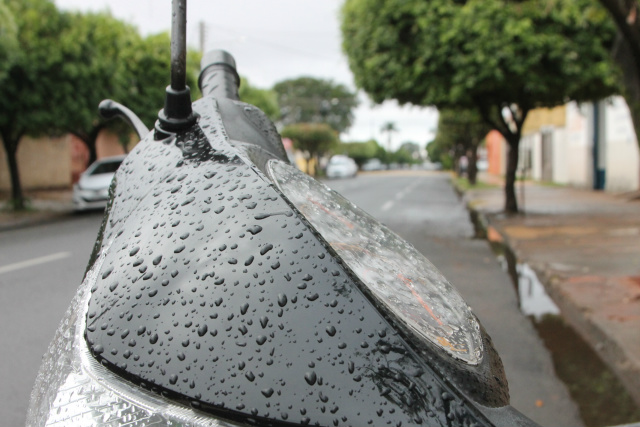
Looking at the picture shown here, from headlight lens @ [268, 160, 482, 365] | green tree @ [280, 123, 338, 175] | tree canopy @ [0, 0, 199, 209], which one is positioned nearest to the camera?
headlight lens @ [268, 160, 482, 365]

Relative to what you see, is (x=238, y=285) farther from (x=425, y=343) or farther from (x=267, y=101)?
(x=267, y=101)

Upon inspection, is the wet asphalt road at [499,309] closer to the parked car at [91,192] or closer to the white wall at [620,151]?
the parked car at [91,192]

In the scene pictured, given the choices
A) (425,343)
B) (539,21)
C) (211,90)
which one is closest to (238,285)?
(425,343)

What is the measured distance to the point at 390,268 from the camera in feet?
3.14

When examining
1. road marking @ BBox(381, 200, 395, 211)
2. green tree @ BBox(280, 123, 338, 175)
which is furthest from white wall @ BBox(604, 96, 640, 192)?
green tree @ BBox(280, 123, 338, 175)

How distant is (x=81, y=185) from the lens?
49.2ft

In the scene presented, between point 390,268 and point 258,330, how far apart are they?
11.3 inches

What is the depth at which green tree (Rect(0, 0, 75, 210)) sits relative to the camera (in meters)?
13.7

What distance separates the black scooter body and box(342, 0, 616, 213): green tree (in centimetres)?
999

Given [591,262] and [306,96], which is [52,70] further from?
[306,96]

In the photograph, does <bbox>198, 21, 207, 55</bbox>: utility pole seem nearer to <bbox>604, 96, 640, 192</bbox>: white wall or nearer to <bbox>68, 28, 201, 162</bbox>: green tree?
<bbox>68, 28, 201, 162</bbox>: green tree

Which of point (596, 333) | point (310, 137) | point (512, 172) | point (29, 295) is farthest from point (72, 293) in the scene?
point (310, 137)

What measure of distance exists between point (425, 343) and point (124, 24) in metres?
20.9

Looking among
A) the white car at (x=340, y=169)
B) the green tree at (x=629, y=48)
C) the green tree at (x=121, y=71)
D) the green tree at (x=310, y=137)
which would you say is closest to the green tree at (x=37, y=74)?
the green tree at (x=121, y=71)
